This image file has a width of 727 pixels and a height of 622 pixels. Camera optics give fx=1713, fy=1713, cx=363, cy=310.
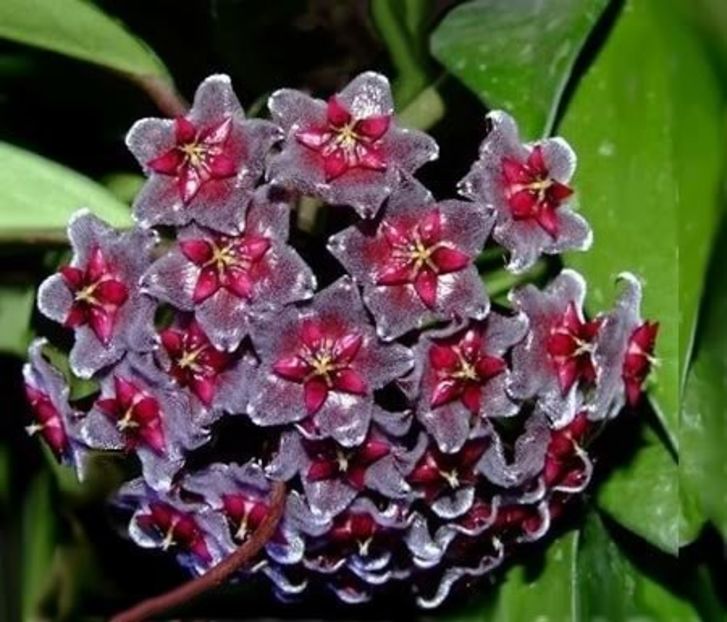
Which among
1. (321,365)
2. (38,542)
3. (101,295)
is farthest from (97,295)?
(38,542)

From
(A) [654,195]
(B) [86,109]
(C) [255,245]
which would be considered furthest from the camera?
(B) [86,109]

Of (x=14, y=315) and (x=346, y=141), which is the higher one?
(x=346, y=141)

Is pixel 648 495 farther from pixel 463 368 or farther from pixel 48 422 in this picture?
pixel 48 422

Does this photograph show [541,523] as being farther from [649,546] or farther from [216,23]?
[216,23]

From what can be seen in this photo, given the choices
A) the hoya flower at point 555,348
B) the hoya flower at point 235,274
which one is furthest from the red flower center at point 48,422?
the hoya flower at point 555,348

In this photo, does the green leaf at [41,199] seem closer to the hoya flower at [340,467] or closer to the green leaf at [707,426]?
the hoya flower at [340,467]

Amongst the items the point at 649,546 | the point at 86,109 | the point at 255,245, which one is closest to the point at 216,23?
the point at 86,109
